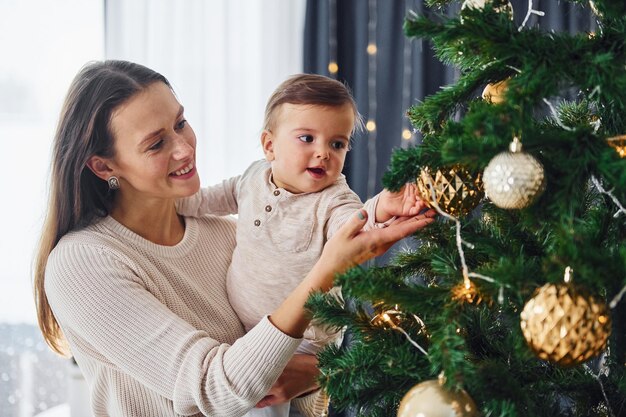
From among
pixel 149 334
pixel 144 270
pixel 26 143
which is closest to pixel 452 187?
pixel 149 334

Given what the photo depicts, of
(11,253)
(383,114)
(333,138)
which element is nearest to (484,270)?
(333,138)

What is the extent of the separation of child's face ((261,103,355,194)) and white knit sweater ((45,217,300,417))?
31cm

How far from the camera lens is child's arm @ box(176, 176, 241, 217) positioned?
1664 millimetres

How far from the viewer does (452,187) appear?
32.8 inches

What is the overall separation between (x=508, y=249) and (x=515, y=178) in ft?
0.63

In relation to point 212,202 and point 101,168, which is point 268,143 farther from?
point 101,168

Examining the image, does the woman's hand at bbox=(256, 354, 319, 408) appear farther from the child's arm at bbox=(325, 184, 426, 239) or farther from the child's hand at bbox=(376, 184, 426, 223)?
the child's hand at bbox=(376, 184, 426, 223)

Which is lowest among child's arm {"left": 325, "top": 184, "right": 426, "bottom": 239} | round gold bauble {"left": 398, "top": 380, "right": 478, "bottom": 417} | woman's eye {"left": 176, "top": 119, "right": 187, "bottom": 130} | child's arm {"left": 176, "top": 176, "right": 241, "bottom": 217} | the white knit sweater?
the white knit sweater

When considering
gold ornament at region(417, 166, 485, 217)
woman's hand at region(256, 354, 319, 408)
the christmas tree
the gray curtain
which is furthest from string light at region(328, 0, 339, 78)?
gold ornament at region(417, 166, 485, 217)

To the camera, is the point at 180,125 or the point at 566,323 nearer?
the point at 566,323

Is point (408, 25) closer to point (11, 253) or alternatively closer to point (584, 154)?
point (584, 154)

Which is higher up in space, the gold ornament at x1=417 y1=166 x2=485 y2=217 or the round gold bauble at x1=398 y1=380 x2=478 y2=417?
the gold ornament at x1=417 y1=166 x2=485 y2=217

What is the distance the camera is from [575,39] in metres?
0.73

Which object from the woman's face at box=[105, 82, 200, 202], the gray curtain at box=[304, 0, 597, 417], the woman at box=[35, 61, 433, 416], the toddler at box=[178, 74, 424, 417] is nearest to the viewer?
the woman at box=[35, 61, 433, 416]
